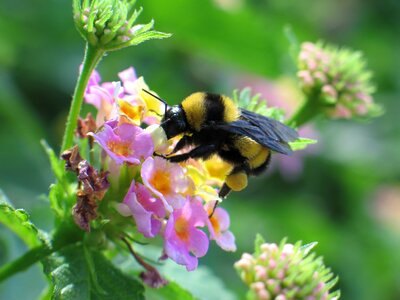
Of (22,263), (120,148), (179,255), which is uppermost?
(120,148)

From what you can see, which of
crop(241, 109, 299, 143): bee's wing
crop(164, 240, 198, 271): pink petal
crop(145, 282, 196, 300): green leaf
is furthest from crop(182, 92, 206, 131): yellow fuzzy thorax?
crop(145, 282, 196, 300): green leaf

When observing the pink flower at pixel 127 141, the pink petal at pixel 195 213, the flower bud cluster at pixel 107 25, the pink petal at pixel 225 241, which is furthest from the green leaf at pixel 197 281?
the flower bud cluster at pixel 107 25

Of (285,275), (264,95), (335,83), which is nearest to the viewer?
(285,275)

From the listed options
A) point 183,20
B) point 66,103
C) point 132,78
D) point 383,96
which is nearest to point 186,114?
point 132,78

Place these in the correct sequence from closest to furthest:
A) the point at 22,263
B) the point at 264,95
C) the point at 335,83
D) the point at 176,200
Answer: the point at 176,200 → the point at 22,263 → the point at 335,83 → the point at 264,95

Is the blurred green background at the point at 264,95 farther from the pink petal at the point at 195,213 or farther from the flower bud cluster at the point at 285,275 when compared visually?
the flower bud cluster at the point at 285,275

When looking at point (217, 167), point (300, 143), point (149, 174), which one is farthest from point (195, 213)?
point (300, 143)

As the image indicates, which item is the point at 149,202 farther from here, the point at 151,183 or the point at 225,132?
the point at 225,132
